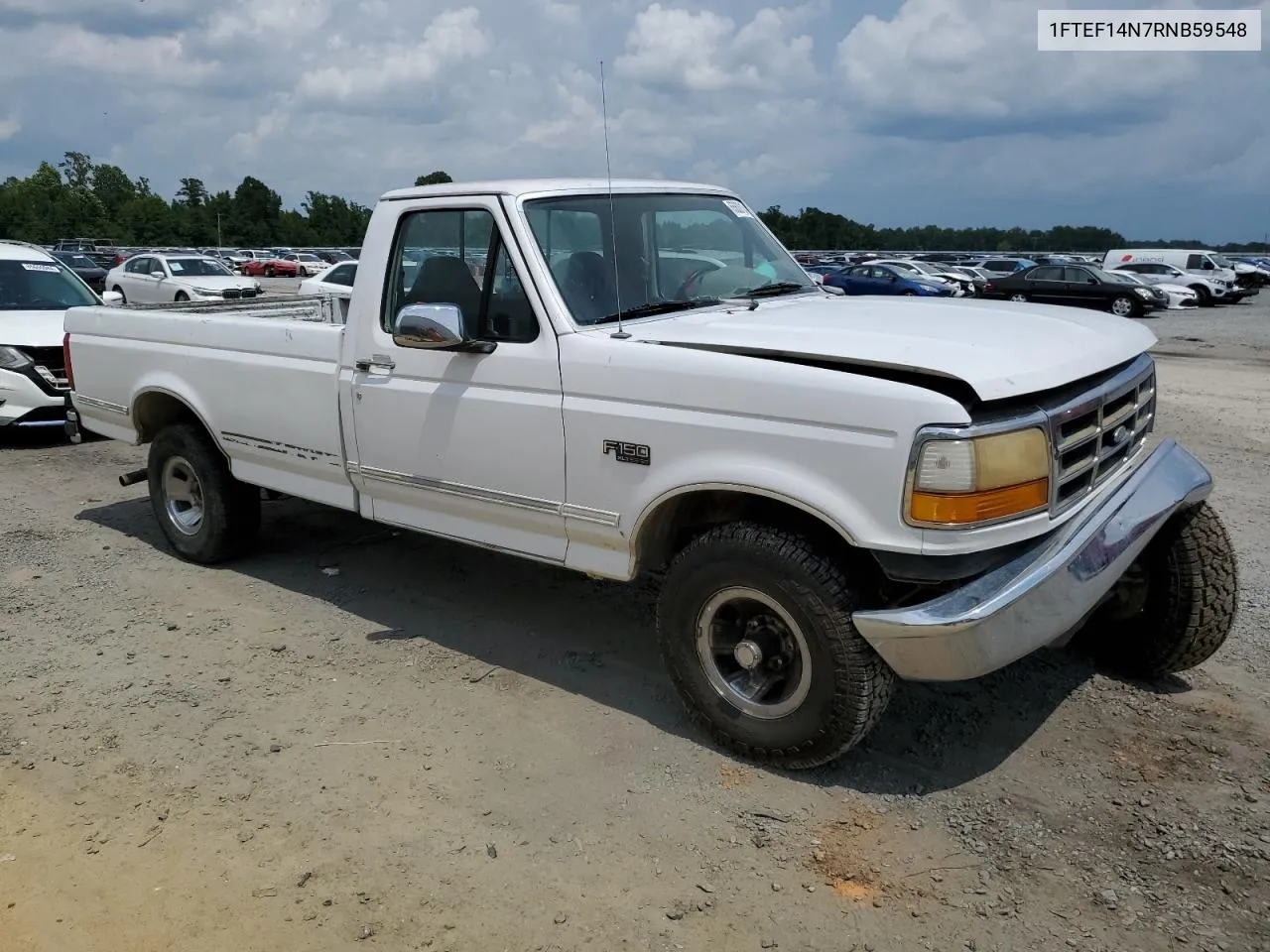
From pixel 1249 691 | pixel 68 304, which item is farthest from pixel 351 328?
pixel 68 304

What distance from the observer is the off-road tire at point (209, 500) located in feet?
19.4

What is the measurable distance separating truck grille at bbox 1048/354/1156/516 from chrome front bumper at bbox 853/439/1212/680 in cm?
13

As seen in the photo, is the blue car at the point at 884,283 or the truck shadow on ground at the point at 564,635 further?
the blue car at the point at 884,283

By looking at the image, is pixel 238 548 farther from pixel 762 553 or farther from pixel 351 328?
pixel 762 553

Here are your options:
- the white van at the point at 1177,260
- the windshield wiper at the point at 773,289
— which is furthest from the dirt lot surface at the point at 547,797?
the white van at the point at 1177,260

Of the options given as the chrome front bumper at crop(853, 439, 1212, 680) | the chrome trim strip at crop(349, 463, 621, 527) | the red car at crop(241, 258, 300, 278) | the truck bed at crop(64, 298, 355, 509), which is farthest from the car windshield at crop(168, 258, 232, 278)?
the red car at crop(241, 258, 300, 278)

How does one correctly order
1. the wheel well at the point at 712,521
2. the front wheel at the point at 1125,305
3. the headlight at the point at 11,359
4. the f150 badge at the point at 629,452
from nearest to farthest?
the wheel well at the point at 712,521 < the f150 badge at the point at 629,452 < the headlight at the point at 11,359 < the front wheel at the point at 1125,305

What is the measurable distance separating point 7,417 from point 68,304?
6.36ft

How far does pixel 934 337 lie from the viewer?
3510mm

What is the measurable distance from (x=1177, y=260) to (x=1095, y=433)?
40.8 metres

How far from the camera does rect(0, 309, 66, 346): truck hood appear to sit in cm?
945

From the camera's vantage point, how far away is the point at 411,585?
18.9ft

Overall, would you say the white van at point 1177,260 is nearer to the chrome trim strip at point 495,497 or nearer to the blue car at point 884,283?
the blue car at point 884,283

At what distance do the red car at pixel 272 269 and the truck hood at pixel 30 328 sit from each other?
150 ft
